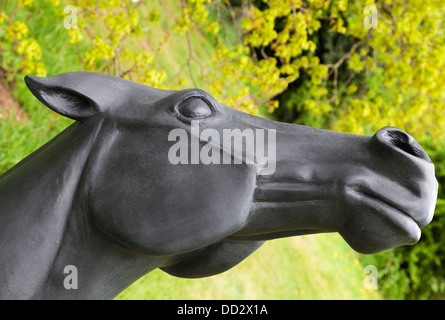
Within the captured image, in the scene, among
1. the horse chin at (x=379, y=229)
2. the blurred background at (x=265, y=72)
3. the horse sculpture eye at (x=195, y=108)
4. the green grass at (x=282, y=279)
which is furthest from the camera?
the green grass at (x=282, y=279)

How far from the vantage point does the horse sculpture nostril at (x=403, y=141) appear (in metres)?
0.91

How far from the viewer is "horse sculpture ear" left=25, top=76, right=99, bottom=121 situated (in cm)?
101

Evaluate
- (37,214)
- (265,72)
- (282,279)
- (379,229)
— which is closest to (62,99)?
(37,214)

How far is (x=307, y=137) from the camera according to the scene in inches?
39.1

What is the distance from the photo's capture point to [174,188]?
917mm

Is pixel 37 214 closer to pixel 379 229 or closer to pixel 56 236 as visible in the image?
pixel 56 236

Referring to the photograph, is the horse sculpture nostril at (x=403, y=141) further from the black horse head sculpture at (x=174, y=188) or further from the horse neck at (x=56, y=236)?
the horse neck at (x=56, y=236)

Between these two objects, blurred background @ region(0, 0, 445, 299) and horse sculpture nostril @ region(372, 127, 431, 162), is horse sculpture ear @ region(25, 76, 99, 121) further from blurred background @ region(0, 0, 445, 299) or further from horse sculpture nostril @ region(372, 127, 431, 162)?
blurred background @ region(0, 0, 445, 299)

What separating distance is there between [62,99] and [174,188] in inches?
13.0

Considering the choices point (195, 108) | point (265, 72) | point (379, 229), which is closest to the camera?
point (379, 229)

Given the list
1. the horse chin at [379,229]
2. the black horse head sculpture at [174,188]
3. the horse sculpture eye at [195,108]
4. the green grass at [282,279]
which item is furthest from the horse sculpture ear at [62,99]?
the green grass at [282,279]

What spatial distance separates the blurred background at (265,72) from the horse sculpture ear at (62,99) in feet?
5.85

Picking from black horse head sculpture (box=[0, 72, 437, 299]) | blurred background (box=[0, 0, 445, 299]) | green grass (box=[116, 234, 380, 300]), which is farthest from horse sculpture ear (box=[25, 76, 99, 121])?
green grass (box=[116, 234, 380, 300])
